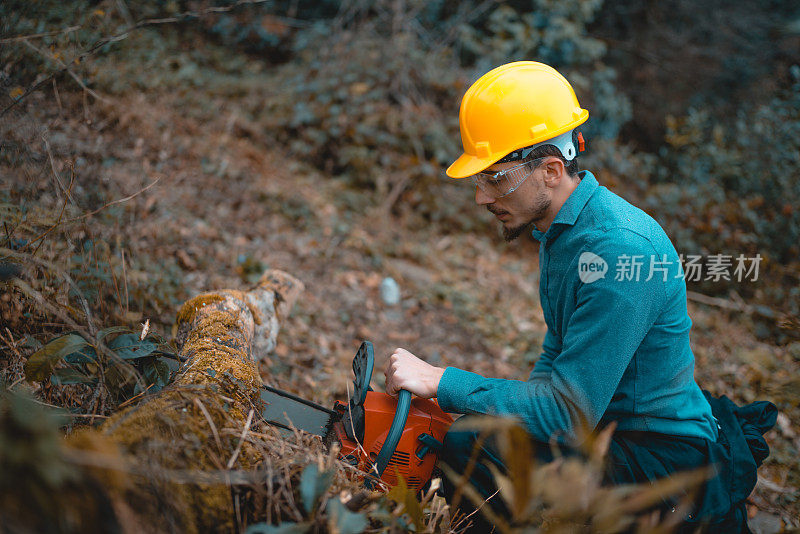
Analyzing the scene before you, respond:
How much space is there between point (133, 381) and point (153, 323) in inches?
55.0

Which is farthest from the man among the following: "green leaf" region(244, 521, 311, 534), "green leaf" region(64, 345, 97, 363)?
"green leaf" region(64, 345, 97, 363)

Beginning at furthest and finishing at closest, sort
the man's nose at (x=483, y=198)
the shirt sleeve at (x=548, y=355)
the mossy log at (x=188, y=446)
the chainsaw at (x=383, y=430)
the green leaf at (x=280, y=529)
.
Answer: the shirt sleeve at (x=548, y=355) → the man's nose at (x=483, y=198) → the chainsaw at (x=383, y=430) → the green leaf at (x=280, y=529) → the mossy log at (x=188, y=446)

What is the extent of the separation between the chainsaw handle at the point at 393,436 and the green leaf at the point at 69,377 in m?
1.03

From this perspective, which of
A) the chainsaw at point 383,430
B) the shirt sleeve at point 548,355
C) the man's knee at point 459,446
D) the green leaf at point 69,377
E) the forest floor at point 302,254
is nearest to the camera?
the green leaf at point 69,377

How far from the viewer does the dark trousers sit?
1.82 m

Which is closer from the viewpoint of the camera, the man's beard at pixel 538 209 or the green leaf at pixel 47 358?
the green leaf at pixel 47 358

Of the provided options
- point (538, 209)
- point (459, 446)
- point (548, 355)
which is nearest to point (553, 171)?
point (538, 209)

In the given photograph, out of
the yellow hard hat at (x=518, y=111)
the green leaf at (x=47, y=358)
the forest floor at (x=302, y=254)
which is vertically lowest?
the forest floor at (x=302, y=254)

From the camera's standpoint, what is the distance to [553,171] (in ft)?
6.82

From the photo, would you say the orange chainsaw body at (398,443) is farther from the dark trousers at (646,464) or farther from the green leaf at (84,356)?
the green leaf at (84,356)

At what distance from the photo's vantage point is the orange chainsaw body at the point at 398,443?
72.5 inches

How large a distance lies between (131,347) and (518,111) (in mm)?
1750

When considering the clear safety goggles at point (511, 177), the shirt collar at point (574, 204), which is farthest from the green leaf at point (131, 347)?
the shirt collar at point (574, 204)

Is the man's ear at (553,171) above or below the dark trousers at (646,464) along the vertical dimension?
above
